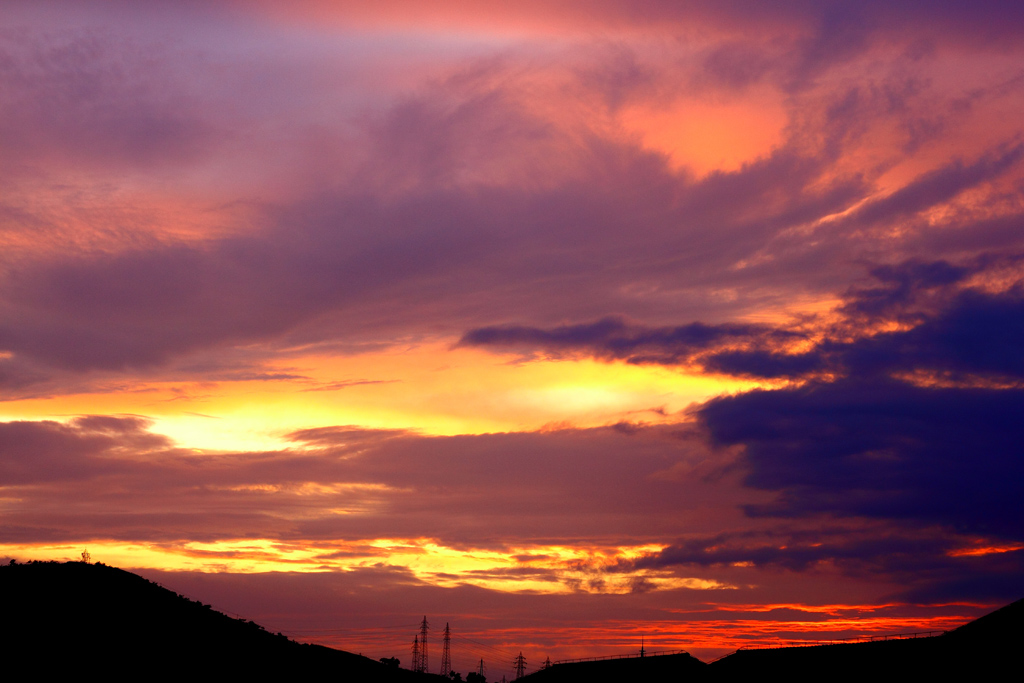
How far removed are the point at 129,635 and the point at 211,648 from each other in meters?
9.80

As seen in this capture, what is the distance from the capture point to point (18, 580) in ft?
345

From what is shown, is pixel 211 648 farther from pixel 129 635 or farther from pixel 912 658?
pixel 912 658

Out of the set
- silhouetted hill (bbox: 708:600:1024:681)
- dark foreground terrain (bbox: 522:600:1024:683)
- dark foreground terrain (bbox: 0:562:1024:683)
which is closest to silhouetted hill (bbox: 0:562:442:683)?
dark foreground terrain (bbox: 0:562:1024:683)

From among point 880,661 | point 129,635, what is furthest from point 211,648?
point 880,661

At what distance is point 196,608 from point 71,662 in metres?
24.3

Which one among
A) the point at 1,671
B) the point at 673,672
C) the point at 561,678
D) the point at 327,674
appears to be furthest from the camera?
the point at 561,678

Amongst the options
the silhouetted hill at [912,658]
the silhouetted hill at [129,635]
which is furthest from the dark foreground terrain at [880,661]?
the silhouetted hill at [129,635]

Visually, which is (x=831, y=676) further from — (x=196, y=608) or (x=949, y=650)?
(x=196, y=608)

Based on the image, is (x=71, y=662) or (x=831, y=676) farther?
(x=831, y=676)

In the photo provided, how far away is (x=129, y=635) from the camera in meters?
101

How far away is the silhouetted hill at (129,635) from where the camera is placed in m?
94.4

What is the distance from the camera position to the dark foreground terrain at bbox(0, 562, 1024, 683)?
8850 cm

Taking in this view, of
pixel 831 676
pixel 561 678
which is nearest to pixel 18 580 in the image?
pixel 561 678

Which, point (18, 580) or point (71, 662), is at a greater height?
point (18, 580)
